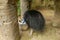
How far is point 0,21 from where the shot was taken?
1.93m

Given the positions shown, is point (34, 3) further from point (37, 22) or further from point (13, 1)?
point (13, 1)

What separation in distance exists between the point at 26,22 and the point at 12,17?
2.75ft

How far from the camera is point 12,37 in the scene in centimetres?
205

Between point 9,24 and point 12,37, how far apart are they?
19cm

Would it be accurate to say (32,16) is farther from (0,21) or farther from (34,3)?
(34,3)

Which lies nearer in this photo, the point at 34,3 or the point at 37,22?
the point at 37,22

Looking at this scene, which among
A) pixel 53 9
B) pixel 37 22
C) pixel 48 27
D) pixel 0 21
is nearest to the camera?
pixel 0 21

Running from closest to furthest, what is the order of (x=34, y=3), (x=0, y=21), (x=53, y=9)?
(x=0, y=21), (x=53, y=9), (x=34, y=3)

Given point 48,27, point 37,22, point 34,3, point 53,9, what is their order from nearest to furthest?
point 37,22 < point 48,27 < point 53,9 < point 34,3


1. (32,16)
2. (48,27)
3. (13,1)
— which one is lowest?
(48,27)

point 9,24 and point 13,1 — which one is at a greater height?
point 13,1

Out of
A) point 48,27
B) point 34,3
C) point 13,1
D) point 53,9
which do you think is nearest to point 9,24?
point 13,1

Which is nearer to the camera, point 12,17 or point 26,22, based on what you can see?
point 12,17

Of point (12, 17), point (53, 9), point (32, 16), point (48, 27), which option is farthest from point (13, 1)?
Result: point (53, 9)
